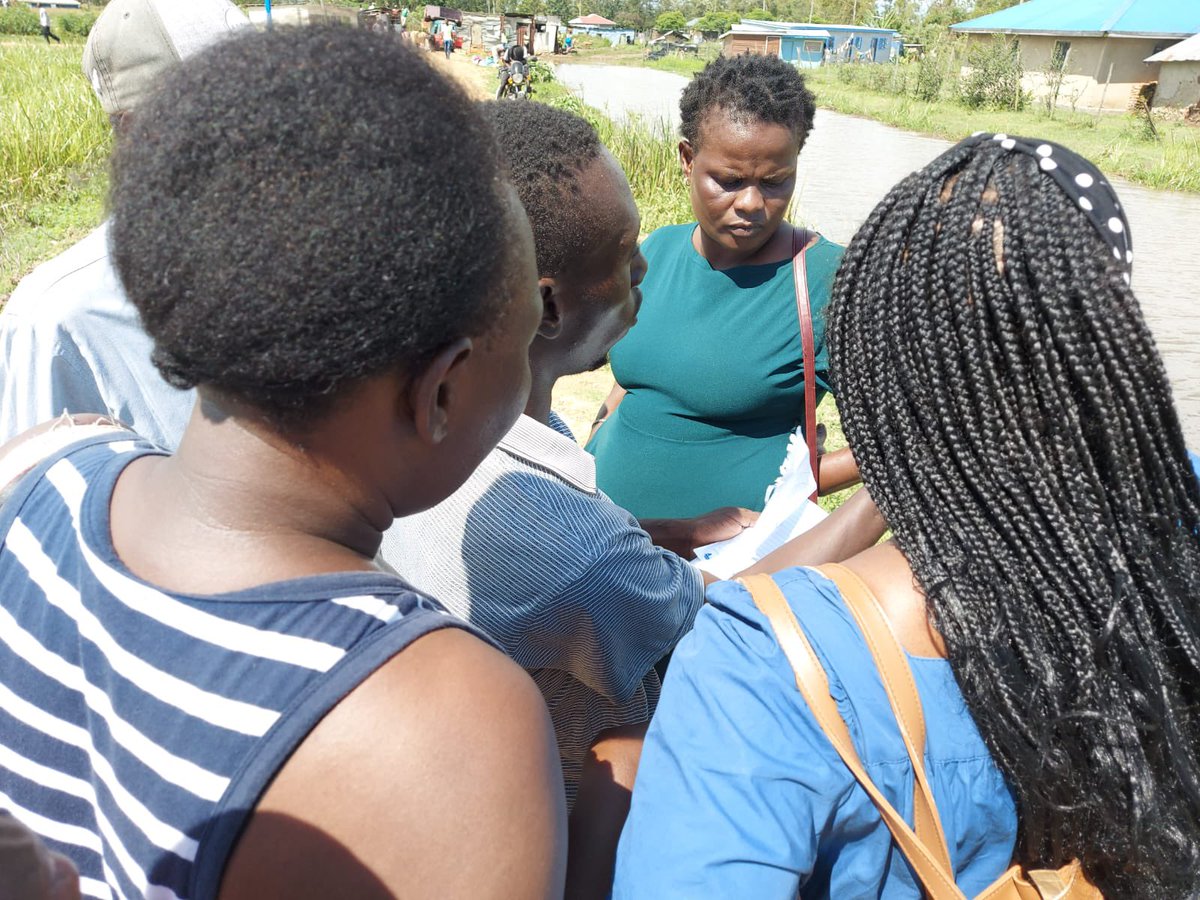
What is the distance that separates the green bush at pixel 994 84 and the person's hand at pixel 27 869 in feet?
114

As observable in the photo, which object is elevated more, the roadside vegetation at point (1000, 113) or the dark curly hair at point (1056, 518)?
the dark curly hair at point (1056, 518)

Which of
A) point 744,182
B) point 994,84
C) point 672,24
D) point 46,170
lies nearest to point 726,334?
point 744,182

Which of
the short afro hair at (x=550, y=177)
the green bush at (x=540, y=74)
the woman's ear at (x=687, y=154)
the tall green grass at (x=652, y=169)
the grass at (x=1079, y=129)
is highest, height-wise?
the short afro hair at (x=550, y=177)

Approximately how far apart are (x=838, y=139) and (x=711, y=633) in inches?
873

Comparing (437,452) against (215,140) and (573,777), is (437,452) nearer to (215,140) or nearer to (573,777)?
(215,140)

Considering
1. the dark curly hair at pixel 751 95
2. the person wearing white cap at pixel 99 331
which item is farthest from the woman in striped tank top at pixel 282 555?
the dark curly hair at pixel 751 95

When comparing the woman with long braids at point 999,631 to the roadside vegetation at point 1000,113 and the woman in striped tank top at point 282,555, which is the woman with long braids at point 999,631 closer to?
the woman in striped tank top at point 282,555

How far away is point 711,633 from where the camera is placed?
1.27 meters

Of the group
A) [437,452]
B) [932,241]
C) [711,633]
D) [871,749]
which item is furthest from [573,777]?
[932,241]

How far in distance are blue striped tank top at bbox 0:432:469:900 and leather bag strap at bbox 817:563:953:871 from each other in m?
0.54

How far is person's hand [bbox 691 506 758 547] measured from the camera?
2414 millimetres

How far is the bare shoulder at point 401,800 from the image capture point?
84 centimetres

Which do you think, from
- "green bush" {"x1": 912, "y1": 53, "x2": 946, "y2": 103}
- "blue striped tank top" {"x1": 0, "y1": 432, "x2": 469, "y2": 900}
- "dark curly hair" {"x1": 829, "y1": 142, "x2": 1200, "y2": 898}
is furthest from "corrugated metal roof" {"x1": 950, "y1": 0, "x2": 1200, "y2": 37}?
"blue striped tank top" {"x1": 0, "y1": 432, "x2": 469, "y2": 900}

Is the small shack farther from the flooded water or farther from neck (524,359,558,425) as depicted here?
neck (524,359,558,425)
